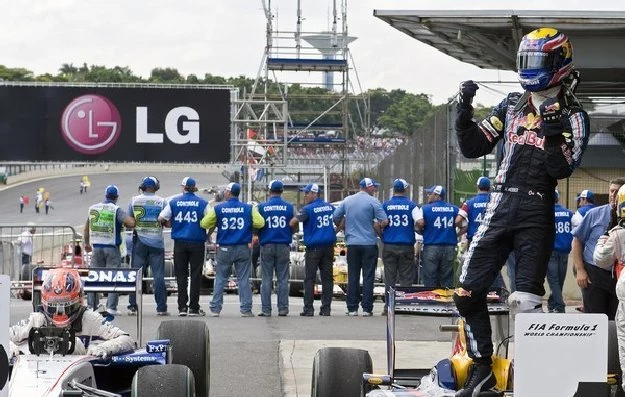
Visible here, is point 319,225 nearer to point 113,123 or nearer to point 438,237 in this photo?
point 438,237

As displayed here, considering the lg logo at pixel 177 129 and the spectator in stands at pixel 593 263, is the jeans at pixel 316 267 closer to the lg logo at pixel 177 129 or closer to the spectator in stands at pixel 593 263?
the spectator in stands at pixel 593 263

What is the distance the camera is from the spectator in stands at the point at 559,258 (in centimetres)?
1734

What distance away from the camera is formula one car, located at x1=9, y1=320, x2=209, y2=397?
Result: 860 centimetres

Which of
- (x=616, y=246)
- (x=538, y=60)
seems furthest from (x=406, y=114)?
(x=538, y=60)

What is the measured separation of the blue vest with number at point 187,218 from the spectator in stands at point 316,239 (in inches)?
47.9

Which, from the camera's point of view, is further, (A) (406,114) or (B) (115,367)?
(A) (406,114)

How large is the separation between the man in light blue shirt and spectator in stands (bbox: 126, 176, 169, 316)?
7.88ft

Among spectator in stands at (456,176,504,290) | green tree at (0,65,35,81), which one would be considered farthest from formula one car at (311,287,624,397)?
green tree at (0,65,35,81)

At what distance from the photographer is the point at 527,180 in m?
8.08

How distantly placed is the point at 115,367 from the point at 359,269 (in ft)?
29.7

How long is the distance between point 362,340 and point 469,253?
22.3 ft

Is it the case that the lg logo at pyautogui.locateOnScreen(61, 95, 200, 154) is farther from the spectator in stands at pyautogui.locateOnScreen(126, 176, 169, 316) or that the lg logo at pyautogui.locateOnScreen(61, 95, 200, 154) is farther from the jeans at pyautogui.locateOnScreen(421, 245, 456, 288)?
the jeans at pyautogui.locateOnScreen(421, 245, 456, 288)

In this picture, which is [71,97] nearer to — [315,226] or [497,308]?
[315,226]

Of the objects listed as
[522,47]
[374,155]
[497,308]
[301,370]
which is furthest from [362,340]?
[374,155]
